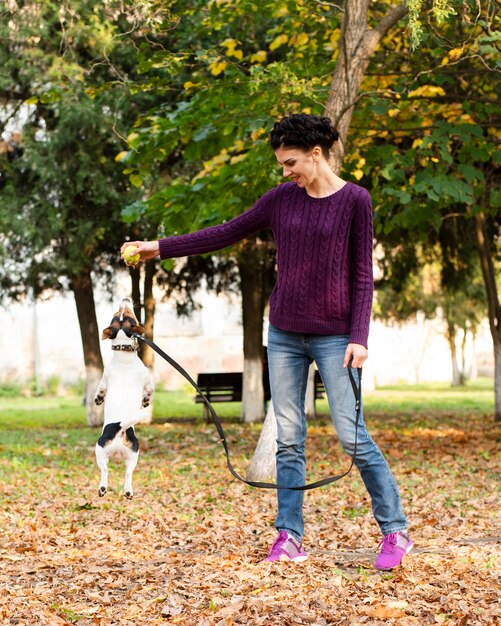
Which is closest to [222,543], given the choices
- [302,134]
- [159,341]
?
[302,134]

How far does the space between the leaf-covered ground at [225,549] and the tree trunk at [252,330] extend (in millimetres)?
5205

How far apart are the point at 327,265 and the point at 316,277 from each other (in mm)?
78

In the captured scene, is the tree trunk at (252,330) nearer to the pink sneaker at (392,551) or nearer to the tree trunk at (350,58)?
the tree trunk at (350,58)

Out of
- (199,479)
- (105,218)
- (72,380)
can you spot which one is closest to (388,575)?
(199,479)

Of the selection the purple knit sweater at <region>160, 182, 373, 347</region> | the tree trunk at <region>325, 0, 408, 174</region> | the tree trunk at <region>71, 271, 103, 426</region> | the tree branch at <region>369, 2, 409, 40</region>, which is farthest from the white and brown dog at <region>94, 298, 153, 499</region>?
the tree trunk at <region>71, 271, 103, 426</region>

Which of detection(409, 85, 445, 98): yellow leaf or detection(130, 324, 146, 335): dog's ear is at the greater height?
detection(409, 85, 445, 98): yellow leaf

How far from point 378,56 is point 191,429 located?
741 cm

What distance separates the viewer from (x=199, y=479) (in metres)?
9.62

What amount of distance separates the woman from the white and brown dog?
1.49 ft

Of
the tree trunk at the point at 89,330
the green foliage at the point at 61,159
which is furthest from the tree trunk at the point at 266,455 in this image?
the tree trunk at the point at 89,330

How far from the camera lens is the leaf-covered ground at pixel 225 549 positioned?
4.32 meters

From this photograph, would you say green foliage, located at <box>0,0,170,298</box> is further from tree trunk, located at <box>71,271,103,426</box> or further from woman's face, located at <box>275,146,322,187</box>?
woman's face, located at <box>275,146,322,187</box>

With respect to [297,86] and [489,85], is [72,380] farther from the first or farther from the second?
[297,86]

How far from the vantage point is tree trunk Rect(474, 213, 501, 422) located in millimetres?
16094
